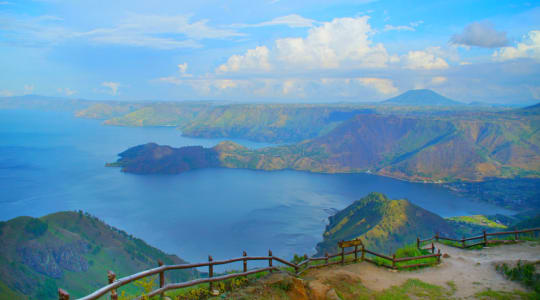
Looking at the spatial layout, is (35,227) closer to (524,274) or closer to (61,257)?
(61,257)

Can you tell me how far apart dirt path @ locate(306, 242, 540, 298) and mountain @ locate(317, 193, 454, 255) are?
5068 cm

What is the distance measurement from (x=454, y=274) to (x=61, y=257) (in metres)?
61.6

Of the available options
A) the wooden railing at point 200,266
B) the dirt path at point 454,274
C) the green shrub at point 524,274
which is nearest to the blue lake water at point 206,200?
the dirt path at point 454,274

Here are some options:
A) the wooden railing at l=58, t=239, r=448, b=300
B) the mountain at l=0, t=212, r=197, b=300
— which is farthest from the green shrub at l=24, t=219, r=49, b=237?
the wooden railing at l=58, t=239, r=448, b=300

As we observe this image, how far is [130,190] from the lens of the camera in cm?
12950

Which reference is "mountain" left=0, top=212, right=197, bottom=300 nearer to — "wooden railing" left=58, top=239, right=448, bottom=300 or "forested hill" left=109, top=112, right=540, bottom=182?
"wooden railing" left=58, top=239, right=448, bottom=300

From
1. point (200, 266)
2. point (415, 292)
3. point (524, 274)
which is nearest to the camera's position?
point (200, 266)

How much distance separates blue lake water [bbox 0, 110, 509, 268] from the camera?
3194 inches

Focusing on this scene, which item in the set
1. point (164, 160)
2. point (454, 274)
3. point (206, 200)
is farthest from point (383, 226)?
point (164, 160)

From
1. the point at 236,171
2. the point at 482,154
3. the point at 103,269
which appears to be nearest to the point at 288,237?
the point at 103,269

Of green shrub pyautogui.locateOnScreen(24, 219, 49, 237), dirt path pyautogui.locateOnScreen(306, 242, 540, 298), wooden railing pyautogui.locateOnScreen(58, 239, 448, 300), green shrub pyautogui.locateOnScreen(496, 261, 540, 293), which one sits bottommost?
green shrub pyautogui.locateOnScreen(24, 219, 49, 237)

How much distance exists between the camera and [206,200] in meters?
116

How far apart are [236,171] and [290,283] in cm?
16720

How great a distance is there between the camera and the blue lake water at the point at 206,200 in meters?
81.1
